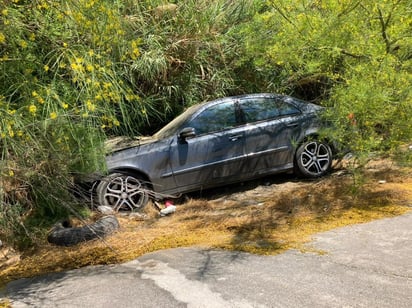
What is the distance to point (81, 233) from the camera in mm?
4988

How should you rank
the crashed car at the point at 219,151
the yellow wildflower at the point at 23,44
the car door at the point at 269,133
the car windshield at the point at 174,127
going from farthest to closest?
the car door at the point at 269,133, the car windshield at the point at 174,127, the crashed car at the point at 219,151, the yellow wildflower at the point at 23,44

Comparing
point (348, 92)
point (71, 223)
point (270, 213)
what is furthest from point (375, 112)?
point (71, 223)

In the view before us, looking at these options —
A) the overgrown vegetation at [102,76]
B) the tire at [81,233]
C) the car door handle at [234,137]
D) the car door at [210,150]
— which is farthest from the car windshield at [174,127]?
the tire at [81,233]

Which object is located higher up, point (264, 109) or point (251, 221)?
point (264, 109)

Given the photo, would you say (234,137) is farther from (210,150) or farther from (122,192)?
(122,192)

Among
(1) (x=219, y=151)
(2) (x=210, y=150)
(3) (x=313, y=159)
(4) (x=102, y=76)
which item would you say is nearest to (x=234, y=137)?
(1) (x=219, y=151)

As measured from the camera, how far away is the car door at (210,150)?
628 cm

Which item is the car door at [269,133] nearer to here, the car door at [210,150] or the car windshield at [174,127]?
the car door at [210,150]

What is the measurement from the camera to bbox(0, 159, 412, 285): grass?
450 centimetres

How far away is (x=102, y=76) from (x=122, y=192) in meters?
1.78

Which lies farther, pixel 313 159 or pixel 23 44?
pixel 313 159

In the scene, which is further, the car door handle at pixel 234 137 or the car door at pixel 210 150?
the car door handle at pixel 234 137

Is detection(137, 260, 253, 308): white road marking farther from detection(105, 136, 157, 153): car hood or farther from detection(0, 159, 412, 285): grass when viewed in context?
detection(105, 136, 157, 153): car hood

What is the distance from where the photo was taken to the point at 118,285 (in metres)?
3.71
